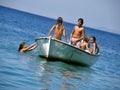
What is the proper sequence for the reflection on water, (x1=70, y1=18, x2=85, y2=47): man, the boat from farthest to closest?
(x1=70, y1=18, x2=85, y2=47): man < the boat < the reflection on water

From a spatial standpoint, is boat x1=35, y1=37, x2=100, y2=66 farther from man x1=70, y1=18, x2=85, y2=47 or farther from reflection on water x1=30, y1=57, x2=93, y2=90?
man x1=70, y1=18, x2=85, y2=47

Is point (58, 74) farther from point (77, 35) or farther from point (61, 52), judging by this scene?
point (77, 35)

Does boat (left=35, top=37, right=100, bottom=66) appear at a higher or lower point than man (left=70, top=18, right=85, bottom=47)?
lower

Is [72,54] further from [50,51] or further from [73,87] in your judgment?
[73,87]

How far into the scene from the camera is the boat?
1406 centimetres

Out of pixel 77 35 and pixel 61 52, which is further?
pixel 77 35

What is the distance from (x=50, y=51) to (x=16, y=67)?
10.1 ft

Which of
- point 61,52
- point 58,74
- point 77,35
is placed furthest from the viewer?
point 77,35

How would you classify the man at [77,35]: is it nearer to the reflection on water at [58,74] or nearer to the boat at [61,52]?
the boat at [61,52]

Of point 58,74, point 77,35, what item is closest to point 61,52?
point 77,35

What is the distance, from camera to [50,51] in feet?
47.3

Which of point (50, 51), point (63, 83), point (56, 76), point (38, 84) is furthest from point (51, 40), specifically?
point (38, 84)

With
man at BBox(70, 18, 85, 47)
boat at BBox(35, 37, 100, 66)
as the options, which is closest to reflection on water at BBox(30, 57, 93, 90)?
boat at BBox(35, 37, 100, 66)

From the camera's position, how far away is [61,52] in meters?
14.3
